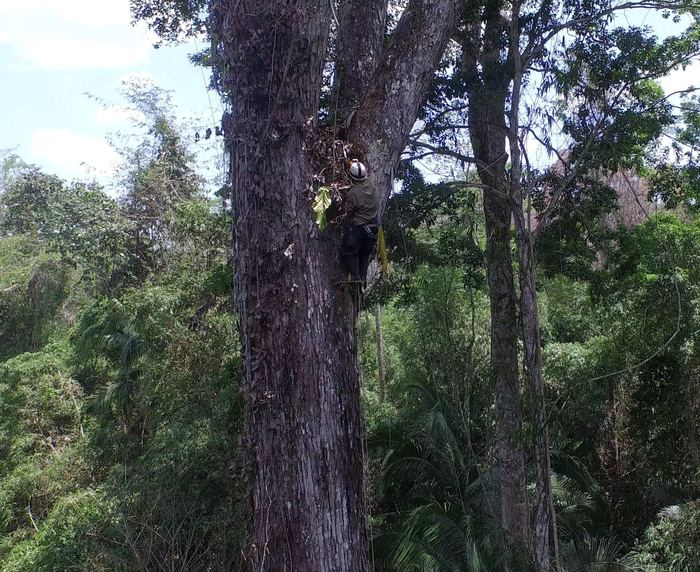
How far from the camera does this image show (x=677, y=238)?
8.37 metres

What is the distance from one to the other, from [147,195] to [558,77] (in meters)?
7.60

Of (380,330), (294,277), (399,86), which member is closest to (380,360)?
(380,330)

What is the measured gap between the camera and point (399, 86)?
11.8ft

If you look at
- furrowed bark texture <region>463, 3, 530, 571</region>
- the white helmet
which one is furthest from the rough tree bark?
furrowed bark texture <region>463, 3, 530, 571</region>

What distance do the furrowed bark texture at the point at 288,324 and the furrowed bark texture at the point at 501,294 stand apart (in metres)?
4.77

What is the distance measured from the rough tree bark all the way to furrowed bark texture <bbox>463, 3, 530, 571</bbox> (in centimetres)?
461

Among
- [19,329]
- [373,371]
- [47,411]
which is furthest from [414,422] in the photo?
[19,329]

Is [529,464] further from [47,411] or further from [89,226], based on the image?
[47,411]

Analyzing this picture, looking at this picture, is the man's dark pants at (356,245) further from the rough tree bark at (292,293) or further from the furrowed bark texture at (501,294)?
the furrowed bark texture at (501,294)

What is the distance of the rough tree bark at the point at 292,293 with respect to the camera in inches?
116

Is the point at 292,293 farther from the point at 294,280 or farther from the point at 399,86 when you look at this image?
the point at 399,86

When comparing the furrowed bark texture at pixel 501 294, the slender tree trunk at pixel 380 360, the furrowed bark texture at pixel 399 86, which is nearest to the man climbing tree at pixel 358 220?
the furrowed bark texture at pixel 399 86

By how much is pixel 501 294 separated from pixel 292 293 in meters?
5.96

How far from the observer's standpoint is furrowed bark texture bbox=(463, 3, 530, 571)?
7.87 metres
